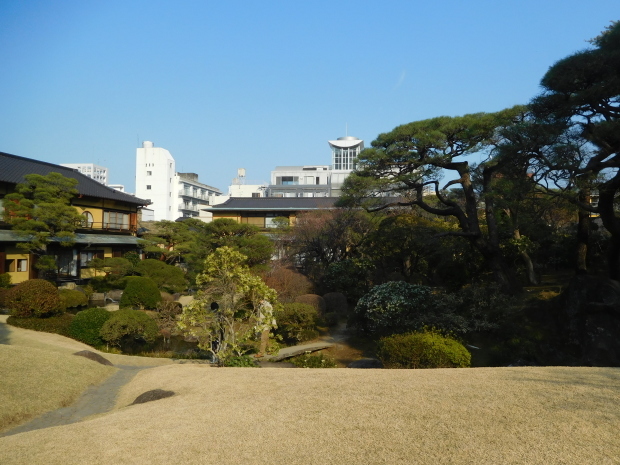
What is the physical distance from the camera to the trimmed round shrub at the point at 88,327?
52.9 ft

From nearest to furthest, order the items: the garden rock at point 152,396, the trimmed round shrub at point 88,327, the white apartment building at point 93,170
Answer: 1. the garden rock at point 152,396
2. the trimmed round shrub at point 88,327
3. the white apartment building at point 93,170

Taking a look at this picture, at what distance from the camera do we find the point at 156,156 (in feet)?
191

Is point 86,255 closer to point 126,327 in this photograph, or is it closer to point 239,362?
point 126,327

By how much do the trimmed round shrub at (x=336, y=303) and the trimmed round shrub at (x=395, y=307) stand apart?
13.9ft

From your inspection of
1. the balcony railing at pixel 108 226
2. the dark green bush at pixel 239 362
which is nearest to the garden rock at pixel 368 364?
the dark green bush at pixel 239 362

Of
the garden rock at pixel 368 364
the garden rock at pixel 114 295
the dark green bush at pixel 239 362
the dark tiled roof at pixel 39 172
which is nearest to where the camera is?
the dark green bush at pixel 239 362

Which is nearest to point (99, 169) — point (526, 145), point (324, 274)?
point (324, 274)

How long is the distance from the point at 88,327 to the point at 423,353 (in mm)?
11077

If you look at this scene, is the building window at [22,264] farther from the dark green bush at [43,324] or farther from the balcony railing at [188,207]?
the balcony railing at [188,207]

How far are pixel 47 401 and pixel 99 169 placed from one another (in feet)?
397

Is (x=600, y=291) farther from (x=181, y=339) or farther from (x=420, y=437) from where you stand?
(x=181, y=339)

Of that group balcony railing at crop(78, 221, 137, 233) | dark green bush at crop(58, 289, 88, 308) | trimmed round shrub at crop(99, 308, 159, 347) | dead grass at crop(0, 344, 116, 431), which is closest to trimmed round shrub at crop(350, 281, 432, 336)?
trimmed round shrub at crop(99, 308, 159, 347)

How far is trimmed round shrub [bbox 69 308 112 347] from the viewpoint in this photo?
16125mm

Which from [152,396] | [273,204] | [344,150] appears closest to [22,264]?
[273,204]
